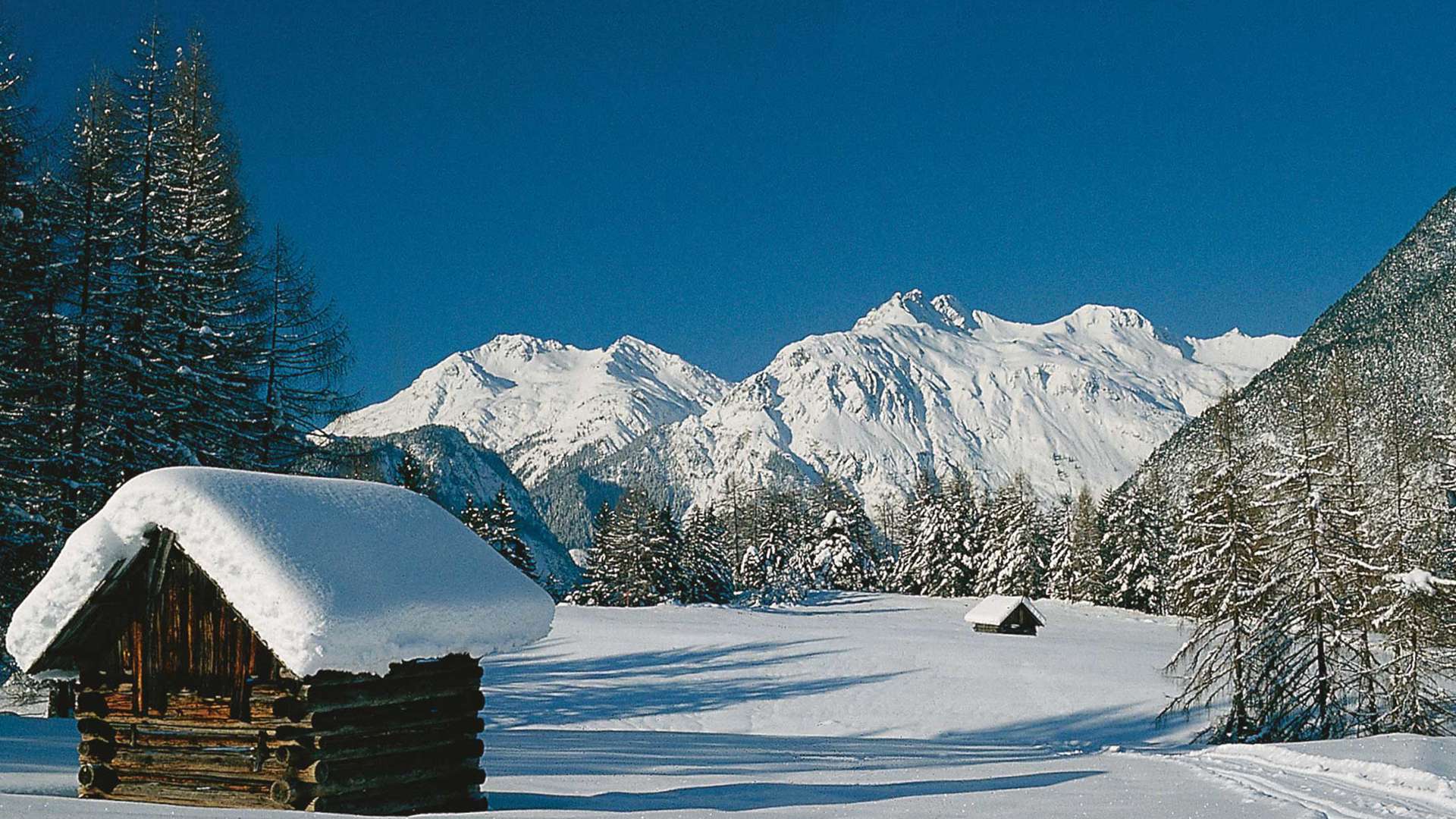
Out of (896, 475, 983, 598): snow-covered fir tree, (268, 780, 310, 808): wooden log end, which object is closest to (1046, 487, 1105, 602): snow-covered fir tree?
(896, 475, 983, 598): snow-covered fir tree

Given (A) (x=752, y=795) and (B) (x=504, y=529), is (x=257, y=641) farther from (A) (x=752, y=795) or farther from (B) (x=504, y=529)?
(B) (x=504, y=529)

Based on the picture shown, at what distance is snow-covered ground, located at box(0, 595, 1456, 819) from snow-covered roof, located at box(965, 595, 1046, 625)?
1.75 m

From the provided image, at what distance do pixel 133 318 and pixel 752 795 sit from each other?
56.7 feet

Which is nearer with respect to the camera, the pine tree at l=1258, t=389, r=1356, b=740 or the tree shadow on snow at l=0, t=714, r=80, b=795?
the tree shadow on snow at l=0, t=714, r=80, b=795

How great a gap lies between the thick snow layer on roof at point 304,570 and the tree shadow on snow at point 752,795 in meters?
1.77

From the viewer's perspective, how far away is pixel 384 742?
9680 millimetres

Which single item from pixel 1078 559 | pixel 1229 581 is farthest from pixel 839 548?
pixel 1229 581

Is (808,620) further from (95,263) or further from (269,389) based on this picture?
(95,263)

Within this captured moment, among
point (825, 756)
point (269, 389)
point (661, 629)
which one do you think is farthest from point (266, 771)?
point (661, 629)

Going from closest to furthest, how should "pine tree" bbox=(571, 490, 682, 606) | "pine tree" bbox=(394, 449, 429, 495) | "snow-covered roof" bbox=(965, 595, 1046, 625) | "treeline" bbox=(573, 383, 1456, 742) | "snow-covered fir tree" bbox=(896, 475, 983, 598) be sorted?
"treeline" bbox=(573, 383, 1456, 742), "snow-covered roof" bbox=(965, 595, 1046, 625), "pine tree" bbox=(394, 449, 429, 495), "pine tree" bbox=(571, 490, 682, 606), "snow-covered fir tree" bbox=(896, 475, 983, 598)

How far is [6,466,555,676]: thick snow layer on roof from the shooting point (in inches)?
342

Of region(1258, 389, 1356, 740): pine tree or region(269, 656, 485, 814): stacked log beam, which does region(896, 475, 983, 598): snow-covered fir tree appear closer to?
region(1258, 389, 1356, 740): pine tree

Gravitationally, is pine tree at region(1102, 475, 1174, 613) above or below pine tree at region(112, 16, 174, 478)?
below

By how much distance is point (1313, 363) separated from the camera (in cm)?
16862
